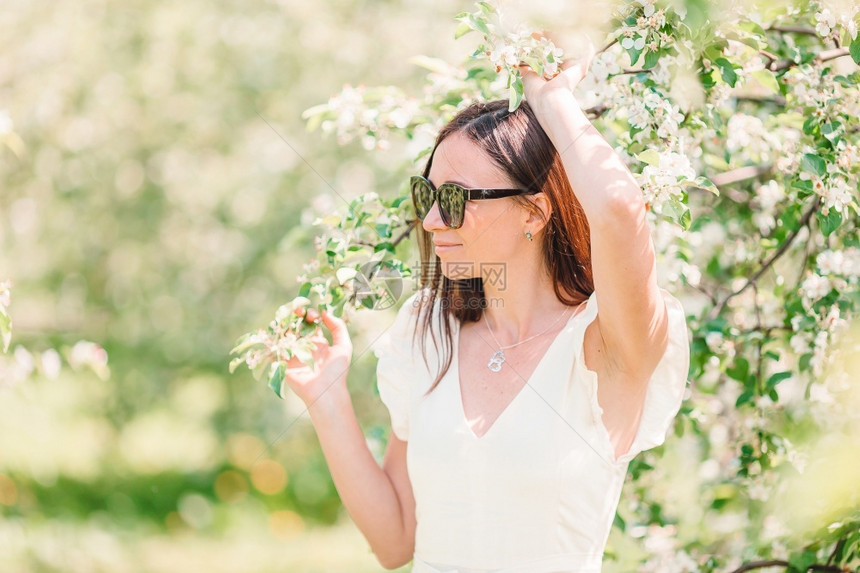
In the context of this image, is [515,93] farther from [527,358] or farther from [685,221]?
[527,358]

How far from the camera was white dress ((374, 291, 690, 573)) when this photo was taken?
1.65 metres

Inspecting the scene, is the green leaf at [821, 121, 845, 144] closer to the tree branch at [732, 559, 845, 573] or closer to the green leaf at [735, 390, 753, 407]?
the green leaf at [735, 390, 753, 407]

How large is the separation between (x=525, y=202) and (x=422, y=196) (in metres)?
0.22

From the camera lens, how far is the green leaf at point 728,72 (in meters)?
1.90

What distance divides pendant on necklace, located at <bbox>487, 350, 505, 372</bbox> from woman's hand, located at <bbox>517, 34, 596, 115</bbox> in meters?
0.54

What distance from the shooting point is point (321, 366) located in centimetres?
202

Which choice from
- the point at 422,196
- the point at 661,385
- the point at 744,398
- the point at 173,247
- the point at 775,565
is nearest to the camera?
the point at 661,385

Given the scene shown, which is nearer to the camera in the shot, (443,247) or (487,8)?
(487,8)

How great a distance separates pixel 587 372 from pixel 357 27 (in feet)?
14.3

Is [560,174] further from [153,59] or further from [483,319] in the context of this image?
[153,59]

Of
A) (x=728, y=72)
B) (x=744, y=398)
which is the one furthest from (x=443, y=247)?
(x=744, y=398)

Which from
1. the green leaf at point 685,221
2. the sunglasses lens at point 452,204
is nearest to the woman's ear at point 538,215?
the sunglasses lens at point 452,204

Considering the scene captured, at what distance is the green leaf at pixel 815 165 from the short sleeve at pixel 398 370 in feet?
3.21

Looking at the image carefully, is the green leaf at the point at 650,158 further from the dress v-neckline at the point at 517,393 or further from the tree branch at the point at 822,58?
the tree branch at the point at 822,58
